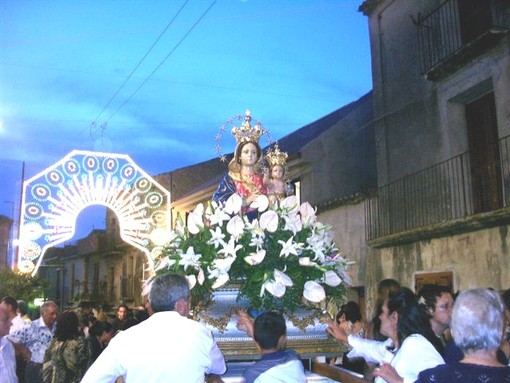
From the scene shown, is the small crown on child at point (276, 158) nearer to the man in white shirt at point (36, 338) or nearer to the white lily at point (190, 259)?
the white lily at point (190, 259)

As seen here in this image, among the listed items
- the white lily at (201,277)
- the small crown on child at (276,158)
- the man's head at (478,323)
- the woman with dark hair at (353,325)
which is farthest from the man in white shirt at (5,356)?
the man's head at (478,323)

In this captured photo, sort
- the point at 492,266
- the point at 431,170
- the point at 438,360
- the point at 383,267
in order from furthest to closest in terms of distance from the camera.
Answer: the point at 383,267, the point at 431,170, the point at 492,266, the point at 438,360

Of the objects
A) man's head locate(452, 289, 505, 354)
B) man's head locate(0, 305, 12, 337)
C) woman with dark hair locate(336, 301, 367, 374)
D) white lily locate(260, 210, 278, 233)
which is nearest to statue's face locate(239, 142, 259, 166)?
white lily locate(260, 210, 278, 233)

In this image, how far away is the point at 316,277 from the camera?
11.1 ft

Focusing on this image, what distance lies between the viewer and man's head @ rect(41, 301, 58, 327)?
604cm

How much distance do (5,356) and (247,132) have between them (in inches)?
96.0

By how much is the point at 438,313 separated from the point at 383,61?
10032mm

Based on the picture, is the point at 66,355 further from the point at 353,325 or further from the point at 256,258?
the point at 256,258

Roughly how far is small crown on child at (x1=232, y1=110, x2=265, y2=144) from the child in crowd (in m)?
1.73

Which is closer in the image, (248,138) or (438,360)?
(438,360)

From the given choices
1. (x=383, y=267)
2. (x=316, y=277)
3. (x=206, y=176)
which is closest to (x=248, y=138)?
(x=316, y=277)

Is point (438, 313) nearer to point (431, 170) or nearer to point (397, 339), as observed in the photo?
point (397, 339)

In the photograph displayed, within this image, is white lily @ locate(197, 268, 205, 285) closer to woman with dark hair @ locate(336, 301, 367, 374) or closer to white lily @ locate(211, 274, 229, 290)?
white lily @ locate(211, 274, 229, 290)

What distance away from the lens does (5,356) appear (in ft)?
14.2
